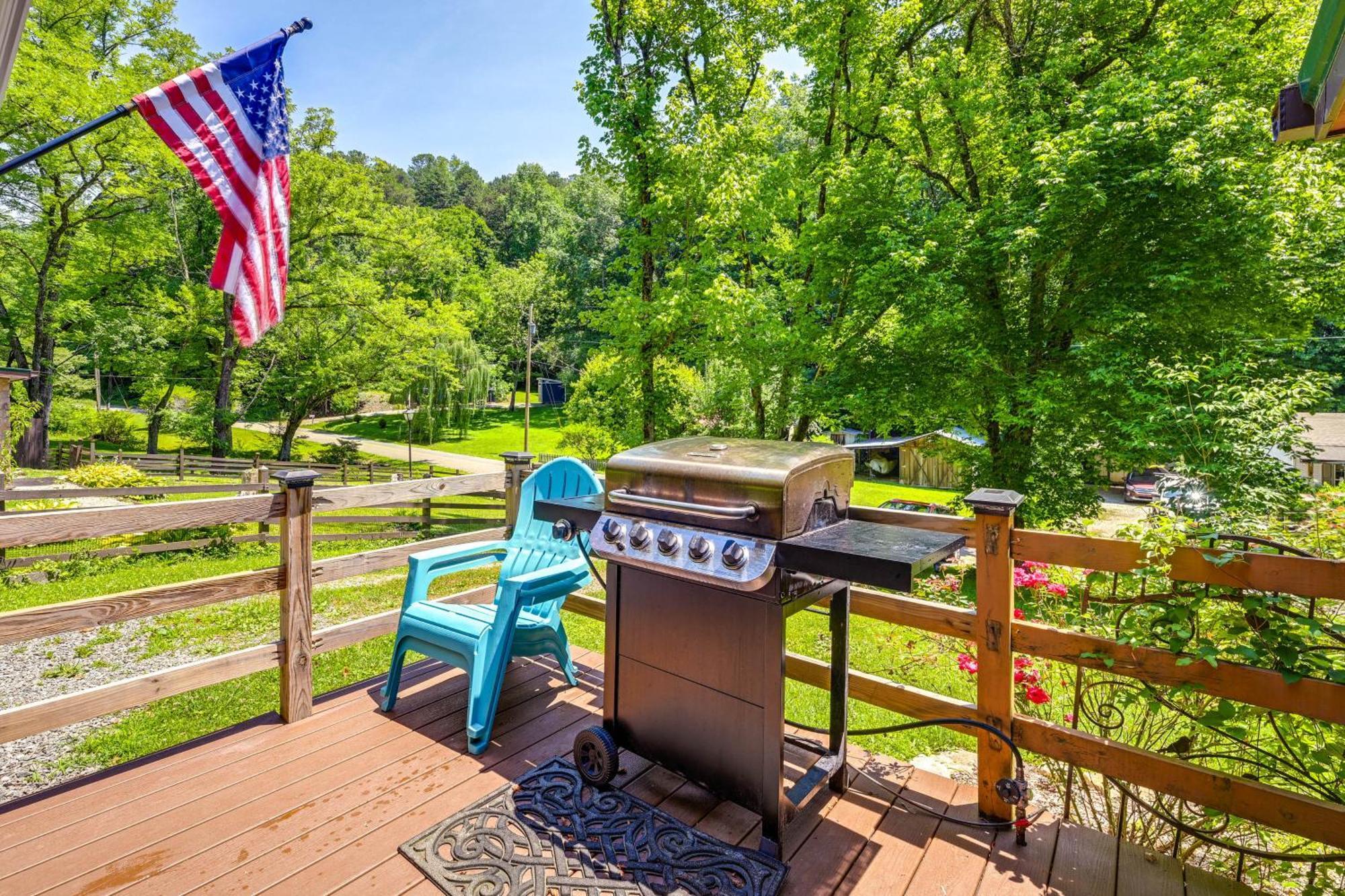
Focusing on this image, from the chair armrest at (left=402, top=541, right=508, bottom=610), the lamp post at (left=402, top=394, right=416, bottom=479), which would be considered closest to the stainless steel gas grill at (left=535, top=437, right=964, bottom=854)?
the chair armrest at (left=402, top=541, right=508, bottom=610)

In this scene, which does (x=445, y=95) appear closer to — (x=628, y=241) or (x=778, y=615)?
(x=628, y=241)

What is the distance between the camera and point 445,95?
283 inches

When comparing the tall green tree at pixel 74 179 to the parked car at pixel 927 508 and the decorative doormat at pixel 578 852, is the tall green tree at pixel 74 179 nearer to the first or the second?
the decorative doormat at pixel 578 852

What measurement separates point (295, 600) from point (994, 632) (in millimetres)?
2691

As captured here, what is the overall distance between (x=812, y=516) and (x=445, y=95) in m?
7.79

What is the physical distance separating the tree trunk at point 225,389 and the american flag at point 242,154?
44.7 ft

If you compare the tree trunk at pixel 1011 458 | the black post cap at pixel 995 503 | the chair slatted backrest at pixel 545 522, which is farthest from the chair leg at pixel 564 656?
the tree trunk at pixel 1011 458

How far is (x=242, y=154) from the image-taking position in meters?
2.88

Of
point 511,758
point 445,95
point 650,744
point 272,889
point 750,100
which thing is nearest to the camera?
point 272,889

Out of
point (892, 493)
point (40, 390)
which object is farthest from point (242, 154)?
point (892, 493)

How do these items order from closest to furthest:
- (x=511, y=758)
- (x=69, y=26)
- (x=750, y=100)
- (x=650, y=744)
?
(x=650, y=744)
(x=511, y=758)
(x=750, y=100)
(x=69, y=26)

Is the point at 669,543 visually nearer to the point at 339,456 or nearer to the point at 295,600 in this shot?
the point at 295,600

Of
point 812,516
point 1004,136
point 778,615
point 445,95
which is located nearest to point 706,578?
point 778,615

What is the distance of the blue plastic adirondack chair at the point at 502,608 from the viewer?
7.63ft
